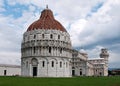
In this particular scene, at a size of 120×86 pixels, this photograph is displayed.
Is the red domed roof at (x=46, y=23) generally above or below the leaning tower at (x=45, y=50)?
above

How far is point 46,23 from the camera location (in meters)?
89.2

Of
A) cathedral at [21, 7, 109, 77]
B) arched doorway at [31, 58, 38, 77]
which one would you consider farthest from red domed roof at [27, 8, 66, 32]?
arched doorway at [31, 58, 38, 77]

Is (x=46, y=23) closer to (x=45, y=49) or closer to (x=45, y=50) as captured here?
(x=45, y=49)

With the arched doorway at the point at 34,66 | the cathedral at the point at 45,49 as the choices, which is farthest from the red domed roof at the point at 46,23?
the arched doorway at the point at 34,66

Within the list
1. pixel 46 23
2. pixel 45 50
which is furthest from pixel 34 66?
pixel 46 23

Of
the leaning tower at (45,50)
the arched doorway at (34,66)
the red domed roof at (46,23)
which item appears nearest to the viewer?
the leaning tower at (45,50)

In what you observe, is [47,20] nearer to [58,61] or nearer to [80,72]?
[58,61]

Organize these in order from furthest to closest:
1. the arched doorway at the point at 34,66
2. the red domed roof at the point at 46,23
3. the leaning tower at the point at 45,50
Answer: the red domed roof at the point at 46,23
the arched doorway at the point at 34,66
the leaning tower at the point at 45,50

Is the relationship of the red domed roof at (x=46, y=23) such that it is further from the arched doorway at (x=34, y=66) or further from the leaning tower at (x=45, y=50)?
the arched doorway at (x=34, y=66)

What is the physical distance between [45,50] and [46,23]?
1075 centimetres

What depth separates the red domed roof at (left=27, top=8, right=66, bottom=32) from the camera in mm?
87600

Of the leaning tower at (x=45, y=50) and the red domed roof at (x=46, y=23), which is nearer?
the leaning tower at (x=45, y=50)

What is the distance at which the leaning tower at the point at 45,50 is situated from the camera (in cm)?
8411

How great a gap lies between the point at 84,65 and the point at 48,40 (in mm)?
45011
